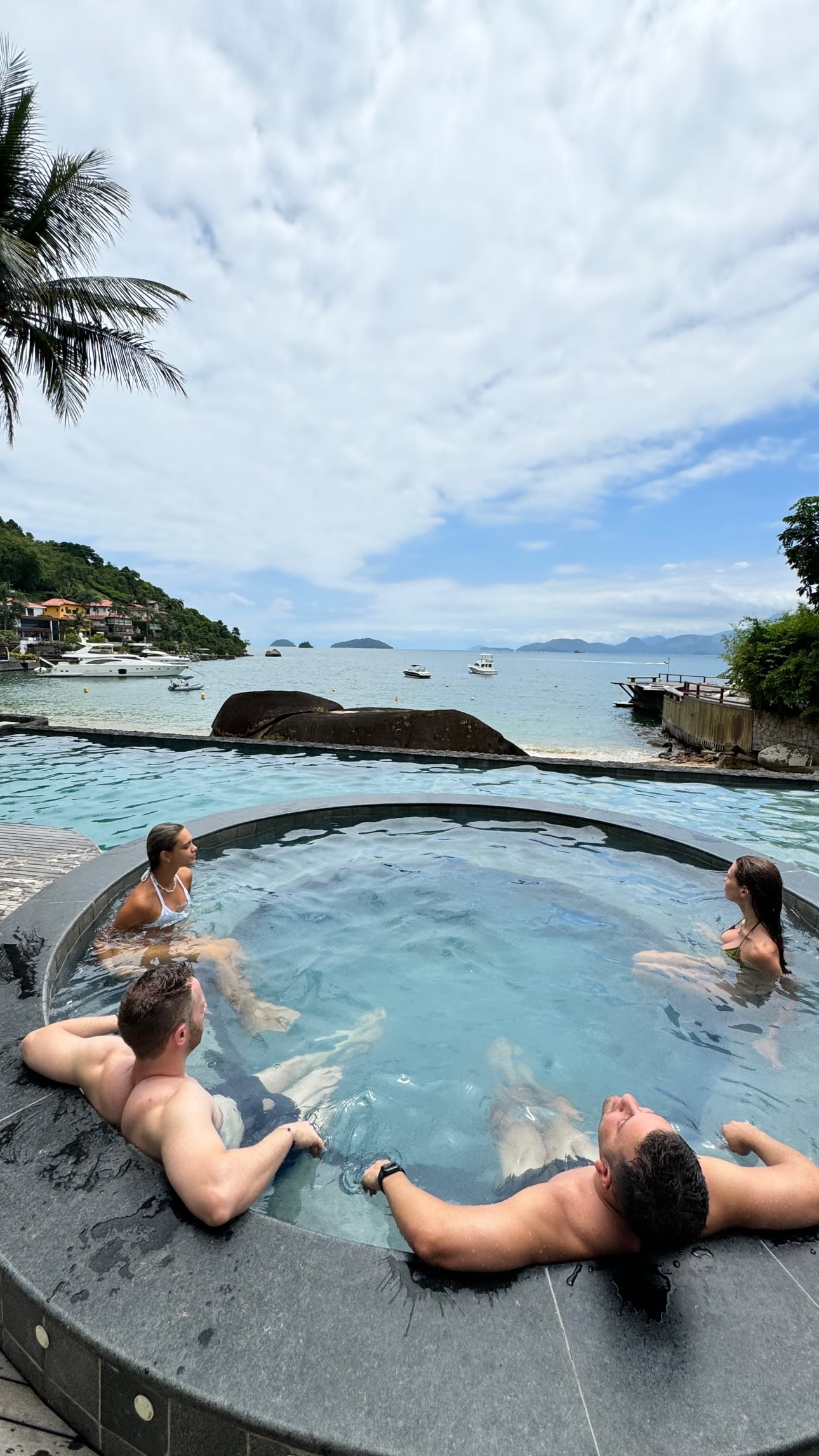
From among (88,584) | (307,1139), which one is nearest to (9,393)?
(307,1139)

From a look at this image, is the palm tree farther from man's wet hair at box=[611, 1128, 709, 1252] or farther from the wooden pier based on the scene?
the wooden pier

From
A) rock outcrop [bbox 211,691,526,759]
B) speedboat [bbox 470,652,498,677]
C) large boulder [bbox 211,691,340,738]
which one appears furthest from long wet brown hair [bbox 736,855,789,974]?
speedboat [bbox 470,652,498,677]

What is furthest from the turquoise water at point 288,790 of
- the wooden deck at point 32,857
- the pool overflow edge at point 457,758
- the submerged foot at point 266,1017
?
the submerged foot at point 266,1017

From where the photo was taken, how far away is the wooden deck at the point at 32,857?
4.95 m

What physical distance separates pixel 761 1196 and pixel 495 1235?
78cm

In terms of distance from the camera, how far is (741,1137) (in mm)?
2471

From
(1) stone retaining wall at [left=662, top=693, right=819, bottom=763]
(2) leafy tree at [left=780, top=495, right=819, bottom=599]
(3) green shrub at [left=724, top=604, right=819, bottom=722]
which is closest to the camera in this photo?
(3) green shrub at [left=724, top=604, right=819, bottom=722]

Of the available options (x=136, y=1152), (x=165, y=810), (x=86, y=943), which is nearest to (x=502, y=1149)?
(x=136, y=1152)

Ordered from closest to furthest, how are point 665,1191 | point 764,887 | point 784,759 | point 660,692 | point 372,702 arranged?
point 665,1191, point 764,887, point 784,759, point 660,692, point 372,702

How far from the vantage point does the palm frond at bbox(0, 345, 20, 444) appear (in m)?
12.5

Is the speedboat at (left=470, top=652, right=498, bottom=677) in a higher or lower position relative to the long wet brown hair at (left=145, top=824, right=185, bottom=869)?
higher

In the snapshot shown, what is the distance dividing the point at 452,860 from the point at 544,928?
1.45 metres

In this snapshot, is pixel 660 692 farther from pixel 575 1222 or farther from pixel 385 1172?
pixel 575 1222

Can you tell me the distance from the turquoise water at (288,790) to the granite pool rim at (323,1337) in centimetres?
506
